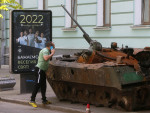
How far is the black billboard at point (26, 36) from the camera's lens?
14.4 metres

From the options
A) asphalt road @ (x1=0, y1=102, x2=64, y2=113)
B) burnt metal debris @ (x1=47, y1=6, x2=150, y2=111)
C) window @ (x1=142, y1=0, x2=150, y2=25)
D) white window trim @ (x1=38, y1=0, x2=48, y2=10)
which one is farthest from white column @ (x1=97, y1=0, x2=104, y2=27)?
asphalt road @ (x1=0, y1=102, x2=64, y2=113)

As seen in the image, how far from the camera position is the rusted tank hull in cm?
1063

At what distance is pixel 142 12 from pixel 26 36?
4837 mm

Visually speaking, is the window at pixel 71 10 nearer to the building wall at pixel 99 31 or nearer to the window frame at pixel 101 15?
the building wall at pixel 99 31

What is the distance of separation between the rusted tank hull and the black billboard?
1.65m

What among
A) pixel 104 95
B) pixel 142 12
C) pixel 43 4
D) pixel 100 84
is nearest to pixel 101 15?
pixel 142 12

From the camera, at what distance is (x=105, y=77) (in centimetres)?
1081

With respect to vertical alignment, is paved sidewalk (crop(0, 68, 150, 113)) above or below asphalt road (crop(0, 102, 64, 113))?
above

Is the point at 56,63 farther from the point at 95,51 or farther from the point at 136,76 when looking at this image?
the point at 136,76

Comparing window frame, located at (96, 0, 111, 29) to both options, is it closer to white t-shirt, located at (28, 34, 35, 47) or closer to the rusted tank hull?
white t-shirt, located at (28, 34, 35, 47)

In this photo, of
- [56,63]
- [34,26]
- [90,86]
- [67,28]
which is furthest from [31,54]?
[67,28]

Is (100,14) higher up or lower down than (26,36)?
higher up

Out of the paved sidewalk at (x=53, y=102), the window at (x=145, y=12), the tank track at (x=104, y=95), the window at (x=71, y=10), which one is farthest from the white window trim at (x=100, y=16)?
the tank track at (x=104, y=95)

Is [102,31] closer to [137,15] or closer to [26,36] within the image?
[137,15]
